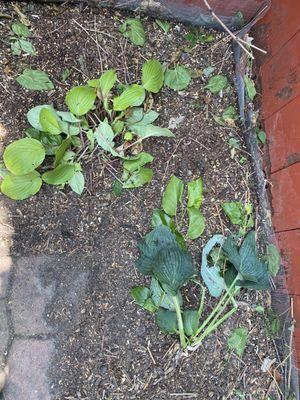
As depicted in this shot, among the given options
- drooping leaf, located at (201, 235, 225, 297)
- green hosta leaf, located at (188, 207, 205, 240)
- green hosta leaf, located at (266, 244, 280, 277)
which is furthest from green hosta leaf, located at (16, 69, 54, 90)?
green hosta leaf, located at (266, 244, 280, 277)

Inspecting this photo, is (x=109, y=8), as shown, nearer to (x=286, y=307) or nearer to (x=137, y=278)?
(x=137, y=278)

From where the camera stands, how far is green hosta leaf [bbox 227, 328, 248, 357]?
5.37 feet

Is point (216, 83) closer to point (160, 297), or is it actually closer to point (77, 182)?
point (77, 182)

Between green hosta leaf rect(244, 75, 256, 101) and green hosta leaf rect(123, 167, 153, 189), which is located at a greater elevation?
green hosta leaf rect(244, 75, 256, 101)

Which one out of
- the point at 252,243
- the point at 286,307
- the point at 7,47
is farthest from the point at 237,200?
the point at 7,47

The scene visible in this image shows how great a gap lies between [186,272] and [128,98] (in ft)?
1.83

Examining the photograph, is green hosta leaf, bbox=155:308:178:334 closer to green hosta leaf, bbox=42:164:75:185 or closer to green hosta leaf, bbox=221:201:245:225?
green hosta leaf, bbox=221:201:245:225

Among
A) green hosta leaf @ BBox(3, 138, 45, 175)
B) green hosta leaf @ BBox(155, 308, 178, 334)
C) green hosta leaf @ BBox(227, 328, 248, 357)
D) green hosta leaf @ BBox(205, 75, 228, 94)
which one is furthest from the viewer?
green hosta leaf @ BBox(205, 75, 228, 94)

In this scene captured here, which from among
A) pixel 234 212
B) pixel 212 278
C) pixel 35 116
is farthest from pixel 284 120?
pixel 35 116

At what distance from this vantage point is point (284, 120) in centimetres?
167

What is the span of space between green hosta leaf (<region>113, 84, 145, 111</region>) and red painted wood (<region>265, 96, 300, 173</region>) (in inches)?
19.1

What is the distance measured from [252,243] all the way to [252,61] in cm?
67

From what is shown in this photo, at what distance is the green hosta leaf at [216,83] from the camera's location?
1.75m

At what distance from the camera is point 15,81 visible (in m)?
1.55
